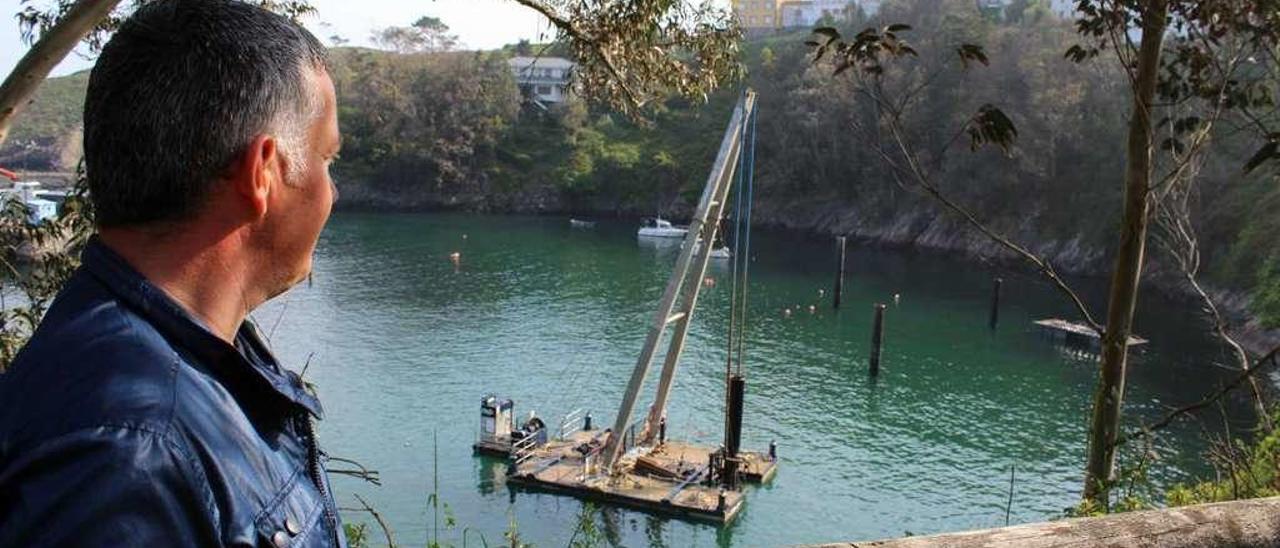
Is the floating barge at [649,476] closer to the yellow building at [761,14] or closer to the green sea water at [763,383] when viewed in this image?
the green sea water at [763,383]

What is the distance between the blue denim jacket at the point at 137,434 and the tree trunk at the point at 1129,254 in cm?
440

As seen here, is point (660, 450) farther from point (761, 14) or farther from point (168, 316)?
point (761, 14)

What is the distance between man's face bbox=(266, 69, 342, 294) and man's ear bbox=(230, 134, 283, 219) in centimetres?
2

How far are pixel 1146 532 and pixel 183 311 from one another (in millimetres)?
2110

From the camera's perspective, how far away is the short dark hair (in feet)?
3.50

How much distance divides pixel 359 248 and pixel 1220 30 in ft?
132

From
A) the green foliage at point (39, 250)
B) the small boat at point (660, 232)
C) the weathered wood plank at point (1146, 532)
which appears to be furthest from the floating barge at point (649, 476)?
the small boat at point (660, 232)

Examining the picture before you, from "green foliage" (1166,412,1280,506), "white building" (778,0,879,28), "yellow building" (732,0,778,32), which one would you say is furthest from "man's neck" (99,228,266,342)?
"white building" (778,0,879,28)

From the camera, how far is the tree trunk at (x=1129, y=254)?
4.75m

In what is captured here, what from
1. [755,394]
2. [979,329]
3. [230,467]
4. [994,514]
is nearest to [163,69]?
[230,467]

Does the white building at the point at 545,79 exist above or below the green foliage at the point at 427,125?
above

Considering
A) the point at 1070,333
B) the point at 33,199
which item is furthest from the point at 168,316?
the point at 33,199

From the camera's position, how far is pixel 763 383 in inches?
933

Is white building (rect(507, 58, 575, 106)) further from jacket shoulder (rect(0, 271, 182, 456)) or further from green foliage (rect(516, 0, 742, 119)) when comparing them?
jacket shoulder (rect(0, 271, 182, 456))
